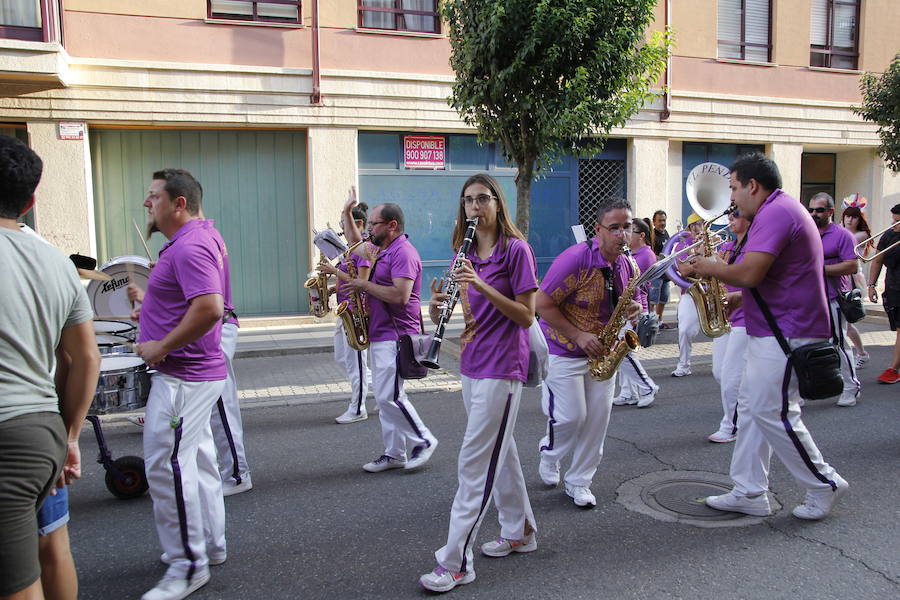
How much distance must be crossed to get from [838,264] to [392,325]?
401 cm

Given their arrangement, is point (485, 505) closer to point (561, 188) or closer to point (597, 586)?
point (597, 586)

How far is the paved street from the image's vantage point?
10.9ft

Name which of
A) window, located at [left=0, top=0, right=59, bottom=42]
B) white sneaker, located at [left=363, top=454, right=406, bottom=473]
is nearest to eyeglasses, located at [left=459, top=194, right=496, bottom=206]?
white sneaker, located at [left=363, top=454, right=406, bottom=473]

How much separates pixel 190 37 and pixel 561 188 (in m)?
7.17

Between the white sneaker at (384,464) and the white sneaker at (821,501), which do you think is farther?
the white sneaker at (384,464)

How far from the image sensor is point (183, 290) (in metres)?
3.20

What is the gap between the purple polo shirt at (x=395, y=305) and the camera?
4.89 meters

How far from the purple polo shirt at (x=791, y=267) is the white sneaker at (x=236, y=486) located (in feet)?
10.9

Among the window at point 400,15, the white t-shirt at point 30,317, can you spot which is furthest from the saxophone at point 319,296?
the window at point 400,15

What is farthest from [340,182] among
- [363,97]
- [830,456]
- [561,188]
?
[830,456]

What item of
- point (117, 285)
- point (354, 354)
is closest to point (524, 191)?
point (354, 354)

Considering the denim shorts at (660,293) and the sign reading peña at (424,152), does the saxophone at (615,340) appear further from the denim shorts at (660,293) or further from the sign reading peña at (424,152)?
the sign reading peña at (424,152)

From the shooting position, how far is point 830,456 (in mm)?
5152

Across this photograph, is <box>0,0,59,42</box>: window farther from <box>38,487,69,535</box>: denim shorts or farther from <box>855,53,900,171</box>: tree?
<box>855,53,900,171</box>: tree
